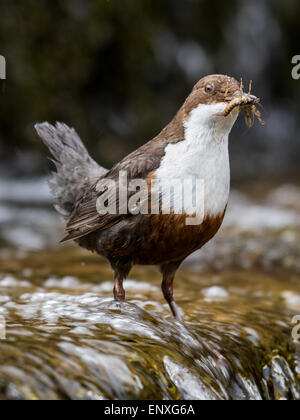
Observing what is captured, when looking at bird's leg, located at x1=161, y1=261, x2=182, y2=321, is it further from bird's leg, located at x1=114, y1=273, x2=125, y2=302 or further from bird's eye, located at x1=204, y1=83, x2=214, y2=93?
bird's eye, located at x1=204, y1=83, x2=214, y2=93

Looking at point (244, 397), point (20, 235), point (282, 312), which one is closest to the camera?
point (244, 397)

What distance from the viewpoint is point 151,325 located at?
3203 mm

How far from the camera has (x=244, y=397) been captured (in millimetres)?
3262

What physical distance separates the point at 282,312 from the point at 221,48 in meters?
8.34

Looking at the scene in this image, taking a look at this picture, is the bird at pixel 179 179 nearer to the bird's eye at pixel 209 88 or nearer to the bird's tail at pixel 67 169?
the bird's eye at pixel 209 88

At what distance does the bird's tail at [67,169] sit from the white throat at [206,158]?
91 cm

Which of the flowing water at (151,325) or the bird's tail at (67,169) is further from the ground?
the bird's tail at (67,169)

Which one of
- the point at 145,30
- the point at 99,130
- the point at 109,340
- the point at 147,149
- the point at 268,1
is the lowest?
the point at 109,340

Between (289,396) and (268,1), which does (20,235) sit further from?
(268,1)

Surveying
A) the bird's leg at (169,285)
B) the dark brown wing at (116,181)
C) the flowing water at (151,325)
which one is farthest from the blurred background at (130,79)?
the bird's leg at (169,285)

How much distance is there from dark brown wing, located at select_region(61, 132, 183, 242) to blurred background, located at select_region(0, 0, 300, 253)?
2463mm

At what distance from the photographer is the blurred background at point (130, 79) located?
8.52m

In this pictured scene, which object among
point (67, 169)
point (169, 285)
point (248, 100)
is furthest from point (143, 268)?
point (248, 100)
